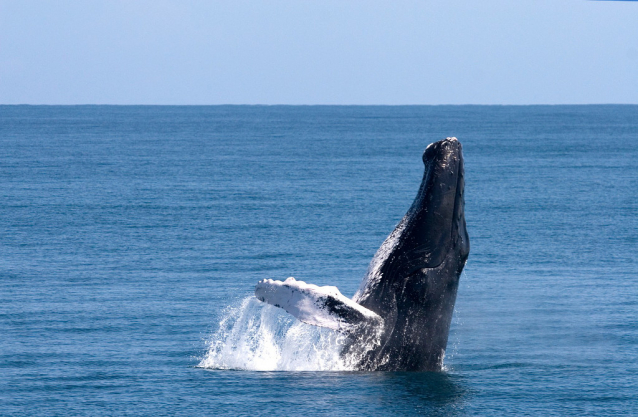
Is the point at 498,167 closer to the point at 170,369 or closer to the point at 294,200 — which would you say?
the point at 294,200

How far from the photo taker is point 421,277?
14.9 m

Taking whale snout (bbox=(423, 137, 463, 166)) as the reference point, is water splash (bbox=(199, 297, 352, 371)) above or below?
below

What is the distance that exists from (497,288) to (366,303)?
544 inches

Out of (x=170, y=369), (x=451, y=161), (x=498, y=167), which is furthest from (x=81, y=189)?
(x=451, y=161)

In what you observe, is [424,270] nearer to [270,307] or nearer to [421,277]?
[421,277]

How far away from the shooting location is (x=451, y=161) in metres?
14.7

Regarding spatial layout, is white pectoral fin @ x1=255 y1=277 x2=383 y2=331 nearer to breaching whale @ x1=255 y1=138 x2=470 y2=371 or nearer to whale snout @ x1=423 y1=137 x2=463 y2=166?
breaching whale @ x1=255 y1=138 x2=470 y2=371

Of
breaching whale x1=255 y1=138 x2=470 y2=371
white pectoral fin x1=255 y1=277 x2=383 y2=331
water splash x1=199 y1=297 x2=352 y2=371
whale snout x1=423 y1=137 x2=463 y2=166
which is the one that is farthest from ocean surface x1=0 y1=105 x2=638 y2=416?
whale snout x1=423 y1=137 x2=463 y2=166

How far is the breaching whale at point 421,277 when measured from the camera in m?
14.8

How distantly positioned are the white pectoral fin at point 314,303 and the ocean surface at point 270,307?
132 centimetres

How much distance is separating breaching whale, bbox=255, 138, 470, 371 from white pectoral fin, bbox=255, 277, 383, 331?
45cm

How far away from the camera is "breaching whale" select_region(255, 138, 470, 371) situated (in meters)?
14.8

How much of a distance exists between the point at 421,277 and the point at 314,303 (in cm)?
198

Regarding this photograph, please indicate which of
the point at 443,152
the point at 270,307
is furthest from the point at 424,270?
the point at 270,307
